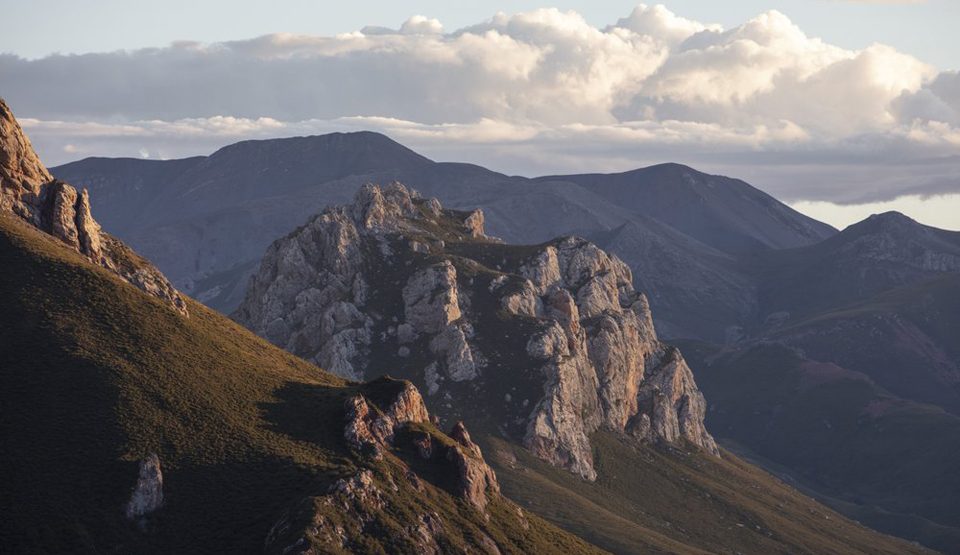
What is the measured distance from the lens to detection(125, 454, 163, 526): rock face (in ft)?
549

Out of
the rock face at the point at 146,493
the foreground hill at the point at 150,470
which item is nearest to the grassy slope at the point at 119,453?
the foreground hill at the point at 150,470

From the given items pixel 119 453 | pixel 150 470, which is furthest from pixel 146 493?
pixel 119 453

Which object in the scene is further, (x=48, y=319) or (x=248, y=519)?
(x=48, y=319)

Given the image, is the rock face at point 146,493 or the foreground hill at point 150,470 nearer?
the foreground hill at point 150,470

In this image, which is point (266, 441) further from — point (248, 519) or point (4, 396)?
point (4, 396)

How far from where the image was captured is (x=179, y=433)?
18500cm

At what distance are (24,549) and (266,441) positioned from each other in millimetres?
46471

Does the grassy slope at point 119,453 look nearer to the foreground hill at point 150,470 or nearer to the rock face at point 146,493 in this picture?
the foreground hill at point 150,470

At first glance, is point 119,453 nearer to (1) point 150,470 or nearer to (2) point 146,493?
(1) point 150,470

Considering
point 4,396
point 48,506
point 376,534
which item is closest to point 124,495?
point 48,506

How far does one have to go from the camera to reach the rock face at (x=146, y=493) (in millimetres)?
167250

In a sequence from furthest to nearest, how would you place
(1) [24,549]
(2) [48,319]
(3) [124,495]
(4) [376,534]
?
(2) [48,319], (4) [376,534], (3) [124,495], (1) [24,549]

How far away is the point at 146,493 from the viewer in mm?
169875

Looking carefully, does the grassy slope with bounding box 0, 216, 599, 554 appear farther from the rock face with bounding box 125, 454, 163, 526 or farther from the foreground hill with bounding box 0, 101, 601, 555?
the rock face with bounding box 125, 454, 163, 526
